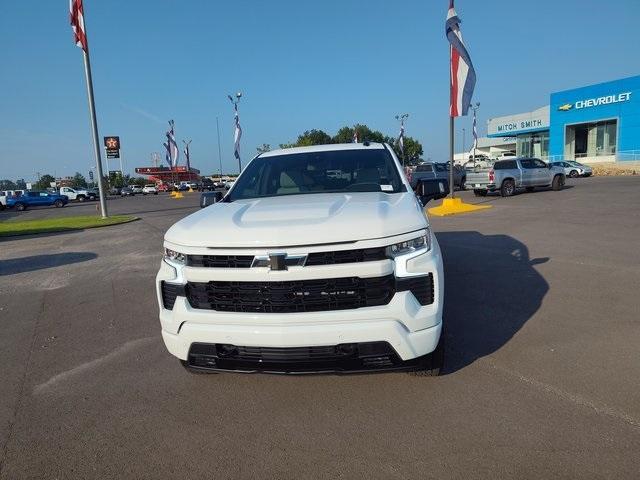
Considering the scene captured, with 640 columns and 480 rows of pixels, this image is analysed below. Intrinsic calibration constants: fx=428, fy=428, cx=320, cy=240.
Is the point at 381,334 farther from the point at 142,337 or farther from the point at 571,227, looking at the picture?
the point at 571,227

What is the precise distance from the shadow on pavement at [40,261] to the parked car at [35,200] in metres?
34.6

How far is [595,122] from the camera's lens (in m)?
43.1

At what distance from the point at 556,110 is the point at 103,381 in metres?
52.7

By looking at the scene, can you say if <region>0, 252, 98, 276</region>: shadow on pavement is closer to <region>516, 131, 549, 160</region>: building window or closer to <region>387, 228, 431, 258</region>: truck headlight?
<region>387, 228, 431, 258</region>: truck headlight

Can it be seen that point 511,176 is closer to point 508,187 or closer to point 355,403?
point 508,187

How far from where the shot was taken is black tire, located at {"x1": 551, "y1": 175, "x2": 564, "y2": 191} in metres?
21.5

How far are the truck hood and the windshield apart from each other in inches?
24.7

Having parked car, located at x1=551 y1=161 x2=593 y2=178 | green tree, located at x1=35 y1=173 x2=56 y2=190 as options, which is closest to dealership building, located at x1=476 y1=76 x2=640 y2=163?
parked car, located at x1=551 y1=161 x2=593 y2=178

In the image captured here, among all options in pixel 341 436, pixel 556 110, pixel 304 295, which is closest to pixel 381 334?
pixel 304 295

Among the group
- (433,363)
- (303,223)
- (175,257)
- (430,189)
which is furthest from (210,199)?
(433,363)

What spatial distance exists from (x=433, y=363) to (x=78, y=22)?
2106 cm

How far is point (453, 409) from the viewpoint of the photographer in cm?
282

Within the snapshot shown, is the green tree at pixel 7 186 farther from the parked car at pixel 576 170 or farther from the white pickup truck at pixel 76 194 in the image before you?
the parked car at pixel 576 170

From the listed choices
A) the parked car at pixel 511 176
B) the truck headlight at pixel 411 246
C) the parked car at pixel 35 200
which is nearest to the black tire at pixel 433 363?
the truck headlight at pixel 411 246
